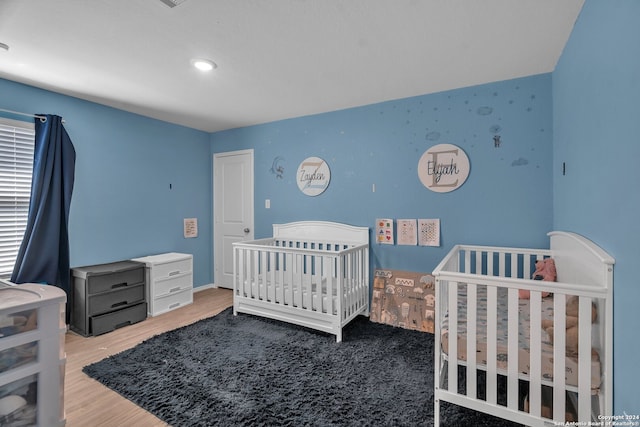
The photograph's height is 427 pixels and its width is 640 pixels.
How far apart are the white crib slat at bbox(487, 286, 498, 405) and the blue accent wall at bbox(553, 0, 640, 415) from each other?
0.40 meters

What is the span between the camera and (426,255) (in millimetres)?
2840

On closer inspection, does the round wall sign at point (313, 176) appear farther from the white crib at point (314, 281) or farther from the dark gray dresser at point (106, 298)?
the dark gray dresser at point (106, 298)

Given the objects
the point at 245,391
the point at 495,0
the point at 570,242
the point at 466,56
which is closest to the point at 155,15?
the point at 495,0

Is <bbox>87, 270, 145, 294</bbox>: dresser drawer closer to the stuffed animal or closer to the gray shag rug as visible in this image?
the gray shag rug

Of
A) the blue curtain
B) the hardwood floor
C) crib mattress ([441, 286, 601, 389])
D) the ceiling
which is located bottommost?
the hardwood floor

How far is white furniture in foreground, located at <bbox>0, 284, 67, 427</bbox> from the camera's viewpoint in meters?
1.30

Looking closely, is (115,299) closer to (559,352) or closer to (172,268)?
(172,268)

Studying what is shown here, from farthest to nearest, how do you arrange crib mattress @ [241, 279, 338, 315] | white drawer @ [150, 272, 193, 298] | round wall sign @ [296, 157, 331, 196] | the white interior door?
the white interior door
round wall sign @ [296, 157, 331, 196]
white drawer @ [150, 272, 193, 298]
crib mattress @ [241, 279, 338, 315]

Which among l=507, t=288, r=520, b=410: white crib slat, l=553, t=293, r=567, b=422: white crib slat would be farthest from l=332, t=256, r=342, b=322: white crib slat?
l=553, t=293, r=567, b=422: white crib slat

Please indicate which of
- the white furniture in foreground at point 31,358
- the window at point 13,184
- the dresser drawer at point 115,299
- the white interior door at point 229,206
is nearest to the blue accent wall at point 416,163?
the white interior door at point 229,206

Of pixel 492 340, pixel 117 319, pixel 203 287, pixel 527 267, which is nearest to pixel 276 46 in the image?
pixel 492 340

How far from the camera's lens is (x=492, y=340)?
4.50 ft

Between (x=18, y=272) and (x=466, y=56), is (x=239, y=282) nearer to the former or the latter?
(x=18, y=272)

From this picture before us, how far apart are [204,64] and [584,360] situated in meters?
2.69
